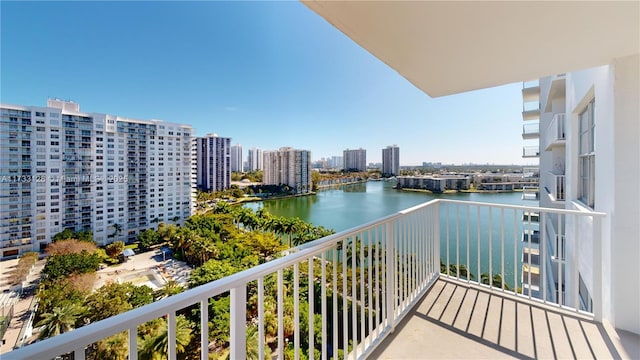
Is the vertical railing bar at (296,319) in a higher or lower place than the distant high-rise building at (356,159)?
lower

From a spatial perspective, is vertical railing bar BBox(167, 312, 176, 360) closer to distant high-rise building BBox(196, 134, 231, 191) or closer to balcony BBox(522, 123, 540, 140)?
balcony BBox(522, 123, 540, 140)

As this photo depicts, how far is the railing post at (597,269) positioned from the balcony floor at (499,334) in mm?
96

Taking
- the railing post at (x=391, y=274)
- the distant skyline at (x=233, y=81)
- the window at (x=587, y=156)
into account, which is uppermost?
the distant skyline at (x=233, y=81)

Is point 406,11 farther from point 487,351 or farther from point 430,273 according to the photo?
point 430,273

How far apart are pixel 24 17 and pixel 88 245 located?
14583 millimetres

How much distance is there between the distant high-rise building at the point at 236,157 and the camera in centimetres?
2869

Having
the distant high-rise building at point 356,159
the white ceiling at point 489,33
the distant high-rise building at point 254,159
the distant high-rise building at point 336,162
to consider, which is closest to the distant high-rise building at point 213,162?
the distant high-rise building at point 254,159

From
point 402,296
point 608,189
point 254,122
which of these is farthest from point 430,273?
point 254,122

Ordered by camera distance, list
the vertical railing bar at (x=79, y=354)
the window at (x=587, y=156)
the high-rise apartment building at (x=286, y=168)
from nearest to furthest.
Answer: the vertical railing bar at (x=79, y=354)
the window at (x=587, y=156)
the high-rise apartment building at (x=286, y=168)

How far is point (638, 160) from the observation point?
5.51ft

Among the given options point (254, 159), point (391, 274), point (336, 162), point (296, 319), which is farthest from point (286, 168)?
point (296, 319)

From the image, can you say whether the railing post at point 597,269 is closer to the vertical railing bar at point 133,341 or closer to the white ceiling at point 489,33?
the white ceiling at point 489,33

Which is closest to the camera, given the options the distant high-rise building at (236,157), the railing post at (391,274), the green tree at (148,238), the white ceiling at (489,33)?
the white ceiling at (489,33)

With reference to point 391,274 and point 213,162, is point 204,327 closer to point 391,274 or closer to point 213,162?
point 391,274
